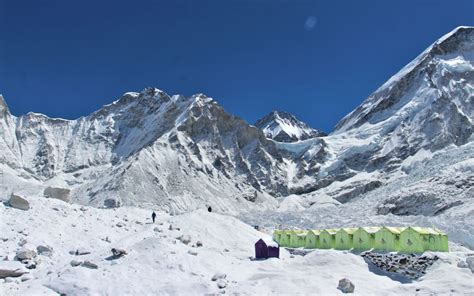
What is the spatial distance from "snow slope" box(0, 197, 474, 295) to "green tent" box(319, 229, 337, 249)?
458 centimetres

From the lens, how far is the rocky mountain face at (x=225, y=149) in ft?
396

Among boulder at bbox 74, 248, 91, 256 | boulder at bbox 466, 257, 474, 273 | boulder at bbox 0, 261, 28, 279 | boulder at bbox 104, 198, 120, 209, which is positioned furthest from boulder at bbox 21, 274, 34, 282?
boulder at bbox 104, 198, 120, 209

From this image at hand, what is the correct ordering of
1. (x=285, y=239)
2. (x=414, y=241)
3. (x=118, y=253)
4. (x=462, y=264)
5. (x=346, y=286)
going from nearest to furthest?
(x=346, y=286) → (x=118, y=253) → (x=462, y=264) → (x=414, y=241) → (x=285, y=239)

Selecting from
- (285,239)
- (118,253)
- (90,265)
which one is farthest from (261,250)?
(285,239)

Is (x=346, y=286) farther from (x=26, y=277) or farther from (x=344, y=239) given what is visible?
(x=26, y=277)

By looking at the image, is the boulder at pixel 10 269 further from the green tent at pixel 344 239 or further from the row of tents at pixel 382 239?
the green tent at pixel 344 239

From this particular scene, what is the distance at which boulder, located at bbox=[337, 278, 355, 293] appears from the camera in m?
20.6

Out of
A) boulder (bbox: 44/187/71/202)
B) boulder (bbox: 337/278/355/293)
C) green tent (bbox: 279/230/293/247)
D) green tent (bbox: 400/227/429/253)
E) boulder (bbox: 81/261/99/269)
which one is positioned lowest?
boulder (bbox: 337/278/355/293)

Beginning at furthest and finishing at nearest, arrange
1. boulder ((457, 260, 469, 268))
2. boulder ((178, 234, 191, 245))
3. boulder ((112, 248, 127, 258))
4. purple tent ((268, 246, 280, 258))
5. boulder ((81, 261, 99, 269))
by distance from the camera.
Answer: purple tent ((268, 246, 280, 258)), boulder ((178, 234, 191, 245)), boulder ((457, 260, 469, 268)), boulder ((112, 248, 127, 258)), boulder ((81, 261, 99, 269))

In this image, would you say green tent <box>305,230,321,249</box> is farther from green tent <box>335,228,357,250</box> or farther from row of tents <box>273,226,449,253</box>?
green tent <box>335,228,357,250</box>

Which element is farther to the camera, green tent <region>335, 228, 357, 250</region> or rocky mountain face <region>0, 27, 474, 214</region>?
rocky mountain face <region>0, 27, 474, 214</region>

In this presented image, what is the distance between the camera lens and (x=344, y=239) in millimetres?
32344

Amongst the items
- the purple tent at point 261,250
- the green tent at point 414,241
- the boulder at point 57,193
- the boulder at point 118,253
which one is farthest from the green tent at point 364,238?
the boulder at point 57,193

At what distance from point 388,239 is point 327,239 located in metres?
6.70
